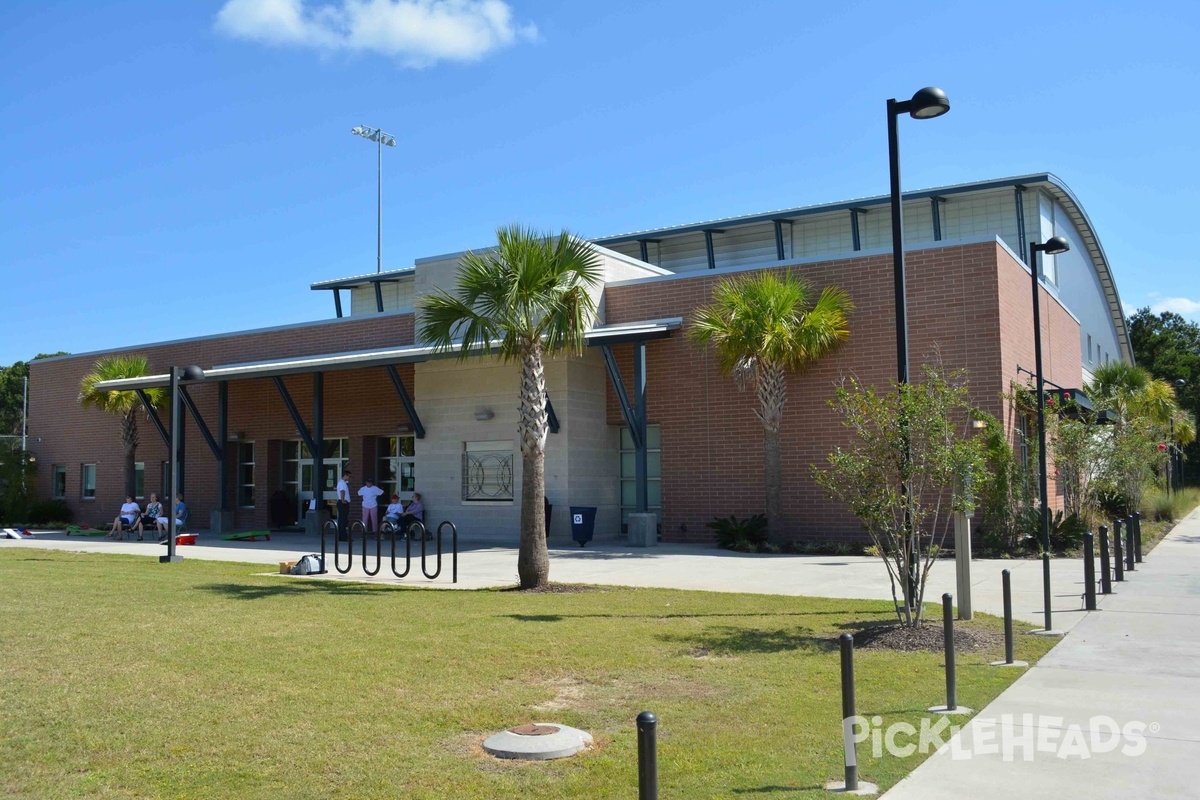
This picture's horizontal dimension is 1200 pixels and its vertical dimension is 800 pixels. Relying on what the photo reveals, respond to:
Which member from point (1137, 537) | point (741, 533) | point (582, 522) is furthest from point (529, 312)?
point (1137, 537)

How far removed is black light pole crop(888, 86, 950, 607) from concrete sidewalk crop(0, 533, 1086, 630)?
3.06 m

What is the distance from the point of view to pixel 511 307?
545 inches

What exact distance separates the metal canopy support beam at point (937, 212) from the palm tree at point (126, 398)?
1005 inches

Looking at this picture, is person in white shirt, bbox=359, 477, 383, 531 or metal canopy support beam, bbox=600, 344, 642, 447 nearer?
metal canopy support beam, bbox=600, 344, 642, 447

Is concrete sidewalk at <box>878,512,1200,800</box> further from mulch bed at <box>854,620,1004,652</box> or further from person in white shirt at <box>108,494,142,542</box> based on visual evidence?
person in white shirt at <box>108,494,142,542</box>

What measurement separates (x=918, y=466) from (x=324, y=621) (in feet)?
21.4

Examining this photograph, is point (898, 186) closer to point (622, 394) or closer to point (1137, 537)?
point (1137, 537)

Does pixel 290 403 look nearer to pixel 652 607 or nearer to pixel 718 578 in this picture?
pixel 718 578

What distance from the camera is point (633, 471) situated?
2414 centimetres

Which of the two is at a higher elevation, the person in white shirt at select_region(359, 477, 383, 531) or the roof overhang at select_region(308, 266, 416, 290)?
the roof overhang at select_region(308, 266, 416, 290)

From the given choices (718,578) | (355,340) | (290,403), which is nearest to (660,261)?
Answer: (355,340)

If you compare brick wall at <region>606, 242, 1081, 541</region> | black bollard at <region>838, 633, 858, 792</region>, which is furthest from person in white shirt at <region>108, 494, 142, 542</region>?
black bollard at <region>838, 633, 858, 792</region>

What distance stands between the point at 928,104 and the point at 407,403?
1682 cm

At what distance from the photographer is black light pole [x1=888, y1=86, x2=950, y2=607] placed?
10.2 m
